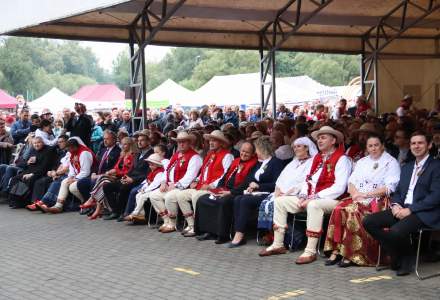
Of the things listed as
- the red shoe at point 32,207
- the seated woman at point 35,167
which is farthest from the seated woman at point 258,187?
the seated woman at point 35,167

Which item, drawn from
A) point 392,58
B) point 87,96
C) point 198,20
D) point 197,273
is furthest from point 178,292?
point 87,96

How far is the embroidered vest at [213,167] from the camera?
8180 mm

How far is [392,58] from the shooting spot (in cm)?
1923

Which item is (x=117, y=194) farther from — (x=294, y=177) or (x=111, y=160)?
(x=294, y=177)

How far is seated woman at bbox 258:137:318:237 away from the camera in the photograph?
278 inches

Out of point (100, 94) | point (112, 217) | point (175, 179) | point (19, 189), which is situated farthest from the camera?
point (100, 94)

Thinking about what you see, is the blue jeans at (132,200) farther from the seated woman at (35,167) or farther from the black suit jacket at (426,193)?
the black suit jacket at (426,193)

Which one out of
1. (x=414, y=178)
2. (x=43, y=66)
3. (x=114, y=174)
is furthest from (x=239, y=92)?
(x=43, y=66)

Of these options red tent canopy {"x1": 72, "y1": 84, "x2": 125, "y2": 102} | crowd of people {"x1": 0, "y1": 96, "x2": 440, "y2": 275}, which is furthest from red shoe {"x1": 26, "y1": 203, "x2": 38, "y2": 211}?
red tent canopy {"x1": 72, "y1": 84, "x2": 125, "y2": 102}

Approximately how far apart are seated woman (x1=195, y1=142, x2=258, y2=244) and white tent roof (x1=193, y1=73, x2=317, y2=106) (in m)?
21.7

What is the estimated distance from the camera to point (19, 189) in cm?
1112

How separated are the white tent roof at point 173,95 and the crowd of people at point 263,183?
20.9 meters

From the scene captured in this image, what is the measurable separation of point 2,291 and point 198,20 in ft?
32.2

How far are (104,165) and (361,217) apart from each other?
201 inches
